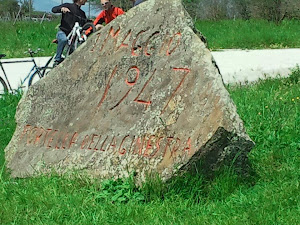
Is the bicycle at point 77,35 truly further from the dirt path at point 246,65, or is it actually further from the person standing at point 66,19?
the dirt path at point 246,65

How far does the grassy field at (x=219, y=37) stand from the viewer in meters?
17.8

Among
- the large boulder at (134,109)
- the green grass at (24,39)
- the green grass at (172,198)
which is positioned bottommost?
the green grass at (24,39)

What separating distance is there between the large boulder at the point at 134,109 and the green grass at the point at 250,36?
11.9 m

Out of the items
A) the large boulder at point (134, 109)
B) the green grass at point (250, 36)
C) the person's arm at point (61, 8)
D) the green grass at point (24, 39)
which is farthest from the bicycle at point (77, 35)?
the green grass at point (250, 36)

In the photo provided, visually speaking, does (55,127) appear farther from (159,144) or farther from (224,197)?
(224,197)

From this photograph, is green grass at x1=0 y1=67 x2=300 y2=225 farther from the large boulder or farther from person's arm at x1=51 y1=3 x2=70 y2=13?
person's arm at x1=51 y1=3 x2=70 y2=13

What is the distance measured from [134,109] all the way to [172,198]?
0.85 metres

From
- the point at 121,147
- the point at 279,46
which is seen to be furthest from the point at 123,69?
the point at 279,46

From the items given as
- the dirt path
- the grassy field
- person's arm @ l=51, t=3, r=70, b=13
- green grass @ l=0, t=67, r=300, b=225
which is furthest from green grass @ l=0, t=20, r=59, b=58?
green grass @ l=0, t=67, r=300, b=225

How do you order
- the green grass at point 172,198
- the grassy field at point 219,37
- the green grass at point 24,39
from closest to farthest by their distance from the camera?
1. the green grass at point 172,198
2. the green grass at point 24,39
3. the grassy field at point 219,37

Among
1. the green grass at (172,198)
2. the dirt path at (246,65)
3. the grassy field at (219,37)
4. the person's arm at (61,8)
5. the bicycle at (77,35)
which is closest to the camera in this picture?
the green grass at (172,198)

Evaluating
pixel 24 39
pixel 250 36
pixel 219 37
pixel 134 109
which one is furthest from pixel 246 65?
pixel 24 39

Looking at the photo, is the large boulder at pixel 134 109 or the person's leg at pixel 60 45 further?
the person's leg at pixel 60 45

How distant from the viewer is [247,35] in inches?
747
